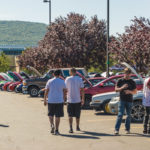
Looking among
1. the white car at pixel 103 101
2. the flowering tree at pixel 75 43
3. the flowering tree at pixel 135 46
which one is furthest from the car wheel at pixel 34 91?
the white car at pixel 103 101

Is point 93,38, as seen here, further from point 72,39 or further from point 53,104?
point 53,104

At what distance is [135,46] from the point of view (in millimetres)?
24328

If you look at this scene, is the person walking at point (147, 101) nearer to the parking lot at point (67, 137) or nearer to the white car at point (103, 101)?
the parking lot at point (67, 137)

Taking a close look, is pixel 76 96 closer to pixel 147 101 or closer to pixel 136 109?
pixel 147 101

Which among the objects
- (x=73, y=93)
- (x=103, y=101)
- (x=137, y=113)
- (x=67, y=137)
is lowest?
(x=67, y=137)

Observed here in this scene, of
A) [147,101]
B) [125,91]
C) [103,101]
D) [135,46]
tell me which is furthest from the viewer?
[135,46]

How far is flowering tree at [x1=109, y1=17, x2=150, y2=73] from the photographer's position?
79.3 feet

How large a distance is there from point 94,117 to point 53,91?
4380mm

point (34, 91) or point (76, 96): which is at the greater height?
point (76, 96)

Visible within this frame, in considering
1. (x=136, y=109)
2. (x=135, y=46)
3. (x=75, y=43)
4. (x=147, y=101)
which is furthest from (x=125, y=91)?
(x=75, y=43)

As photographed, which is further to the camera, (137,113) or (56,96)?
(137,113)

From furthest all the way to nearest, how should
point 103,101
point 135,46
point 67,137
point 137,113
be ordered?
1. point 135,46
2. point 103,101
3. point 137,113
4. point 67,137

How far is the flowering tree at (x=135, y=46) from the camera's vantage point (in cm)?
2417

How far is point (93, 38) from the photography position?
3753 cm
